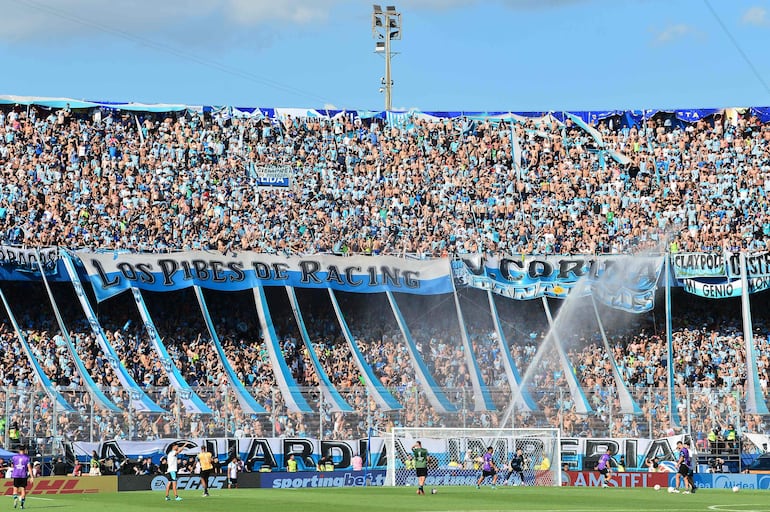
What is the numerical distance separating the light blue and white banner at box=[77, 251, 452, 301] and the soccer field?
13180 mm

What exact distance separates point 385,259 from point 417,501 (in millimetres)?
21626

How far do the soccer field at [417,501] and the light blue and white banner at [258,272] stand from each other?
1318 centimetres

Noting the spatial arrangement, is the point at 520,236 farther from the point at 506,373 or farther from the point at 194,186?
the point at 194,186

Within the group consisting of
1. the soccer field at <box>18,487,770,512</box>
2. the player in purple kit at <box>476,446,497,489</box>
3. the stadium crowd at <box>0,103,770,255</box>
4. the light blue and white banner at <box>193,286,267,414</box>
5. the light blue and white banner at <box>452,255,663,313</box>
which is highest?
the stadium crowd at <box>0,103,770,255</box>

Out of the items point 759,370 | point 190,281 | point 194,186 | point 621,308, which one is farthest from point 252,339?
point 759,370

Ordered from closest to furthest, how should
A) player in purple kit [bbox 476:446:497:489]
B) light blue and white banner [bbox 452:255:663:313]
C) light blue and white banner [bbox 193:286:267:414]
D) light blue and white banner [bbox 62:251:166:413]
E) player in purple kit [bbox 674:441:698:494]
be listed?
1. player in purple kit [bbox 674:441:698:494]
2. player in purple kit [bbox 476:446:497:489]
3. light blue and white banner [bbox 193:286:267:414]
4. light blue and white banner [bbox 62:251:166:413]
5. light blue and white banner [bbox 452:255:663:313]

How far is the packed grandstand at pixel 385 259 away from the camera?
1864 inches

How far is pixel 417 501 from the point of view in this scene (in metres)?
35.4

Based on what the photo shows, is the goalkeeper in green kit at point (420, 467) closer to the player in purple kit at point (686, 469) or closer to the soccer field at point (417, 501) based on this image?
the soccer field at point (417, 501)

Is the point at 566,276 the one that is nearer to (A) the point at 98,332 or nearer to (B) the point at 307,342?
(B) the point at 307,342

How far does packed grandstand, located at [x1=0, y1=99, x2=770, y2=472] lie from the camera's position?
47.3 m

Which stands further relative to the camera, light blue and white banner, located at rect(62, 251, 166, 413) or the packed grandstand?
light blue and white banner, located at rect(62, 251, 166, 413)

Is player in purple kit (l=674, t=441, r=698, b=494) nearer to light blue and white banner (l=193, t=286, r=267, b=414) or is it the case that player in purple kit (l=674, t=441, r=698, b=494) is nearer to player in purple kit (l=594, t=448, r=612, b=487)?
player in purple kit (l=594, t=448, r=612, b=487)

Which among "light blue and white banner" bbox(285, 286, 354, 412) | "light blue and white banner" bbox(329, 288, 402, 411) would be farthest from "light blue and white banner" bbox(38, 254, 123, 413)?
"light blue and white banner" bbox(329, 288, 402, 411)
